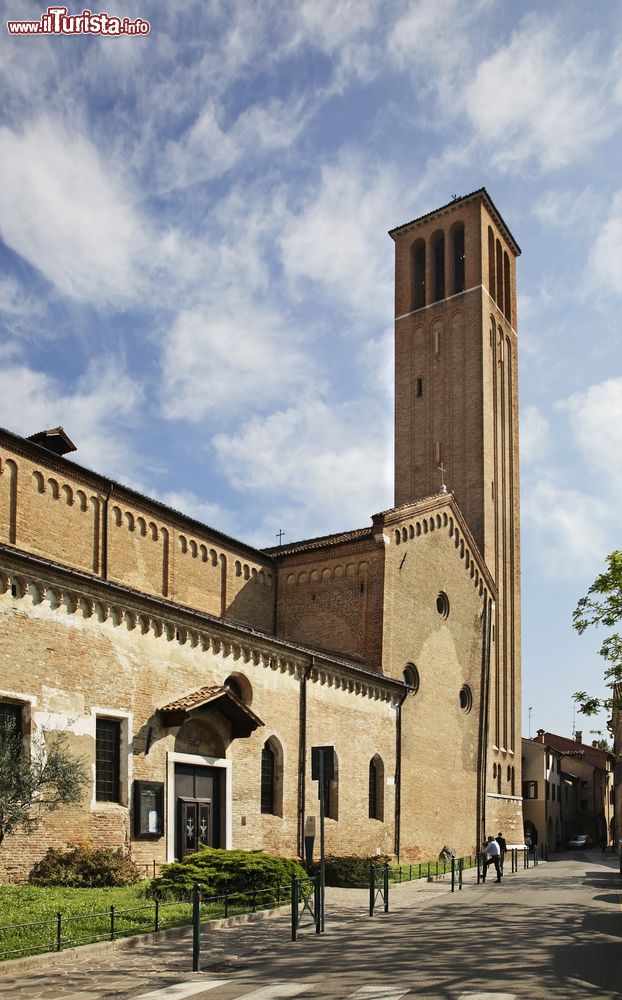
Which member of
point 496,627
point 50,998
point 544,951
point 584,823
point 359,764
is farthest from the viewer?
point 584,823

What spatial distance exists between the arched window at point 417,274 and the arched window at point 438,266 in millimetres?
827

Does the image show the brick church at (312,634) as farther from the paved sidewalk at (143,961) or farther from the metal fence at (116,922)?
the paved sidewalk at (143,961)

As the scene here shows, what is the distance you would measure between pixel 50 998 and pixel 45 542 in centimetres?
1662

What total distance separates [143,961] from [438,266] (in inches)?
1716

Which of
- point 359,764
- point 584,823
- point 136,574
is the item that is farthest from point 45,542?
point 584,823

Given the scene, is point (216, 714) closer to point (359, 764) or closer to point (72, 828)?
point (72, 828)

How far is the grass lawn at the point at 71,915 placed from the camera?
12133mm

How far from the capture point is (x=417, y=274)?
170 ft

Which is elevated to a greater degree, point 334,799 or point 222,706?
point 222,706

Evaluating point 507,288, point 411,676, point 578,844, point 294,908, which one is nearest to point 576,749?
point 578,844

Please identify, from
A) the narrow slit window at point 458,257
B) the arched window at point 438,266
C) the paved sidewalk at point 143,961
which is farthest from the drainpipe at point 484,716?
the paved sidewalk at point 143,961

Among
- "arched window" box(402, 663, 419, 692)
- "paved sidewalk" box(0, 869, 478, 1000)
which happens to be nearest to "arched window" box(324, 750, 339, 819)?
"arched window" box(402, 663, 419, 692)

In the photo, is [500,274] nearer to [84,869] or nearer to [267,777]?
[267,777]

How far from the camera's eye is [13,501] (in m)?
25.1
